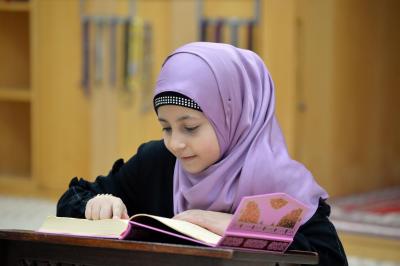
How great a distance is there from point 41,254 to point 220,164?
1.31 ft

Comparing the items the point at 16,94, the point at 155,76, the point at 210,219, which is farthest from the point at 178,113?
the point at 16,94

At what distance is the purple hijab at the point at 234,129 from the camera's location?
1.55 metres

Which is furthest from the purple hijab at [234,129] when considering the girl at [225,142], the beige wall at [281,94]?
the beige wall at [281,94]

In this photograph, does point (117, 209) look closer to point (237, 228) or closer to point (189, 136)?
point (189, 136)

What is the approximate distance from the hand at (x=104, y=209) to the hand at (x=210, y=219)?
0.14m

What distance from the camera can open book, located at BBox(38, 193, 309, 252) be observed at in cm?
125

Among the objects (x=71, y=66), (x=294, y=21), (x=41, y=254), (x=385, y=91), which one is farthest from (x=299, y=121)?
(x=41, y=254)

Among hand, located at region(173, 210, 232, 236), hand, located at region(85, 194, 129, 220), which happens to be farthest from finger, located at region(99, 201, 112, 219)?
hand, located at region(173, 210, 232, 236)

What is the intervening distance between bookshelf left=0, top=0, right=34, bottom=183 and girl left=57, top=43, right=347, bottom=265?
339 centimetres

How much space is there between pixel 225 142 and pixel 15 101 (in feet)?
11.8

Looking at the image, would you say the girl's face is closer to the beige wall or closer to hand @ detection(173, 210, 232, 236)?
hand @ detection(173, 210, 232, 236)

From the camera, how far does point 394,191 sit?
4.78 meters

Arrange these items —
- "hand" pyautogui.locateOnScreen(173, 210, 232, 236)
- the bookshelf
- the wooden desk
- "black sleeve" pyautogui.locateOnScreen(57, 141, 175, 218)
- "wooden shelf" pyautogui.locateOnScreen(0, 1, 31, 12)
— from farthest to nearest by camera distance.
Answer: the bookshelf
"wooden shelf" pyautogui.locateOnScreen(0, 1, 31, 12)
"black sleeve" pyautogui.locateOnScreen(57, 141, 175, 218)
"hand" pyautogui.locateOnScreen(173, 210, 232, 236)
the wooden desk

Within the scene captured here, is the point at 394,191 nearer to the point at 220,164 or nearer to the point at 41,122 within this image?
the point at 41,122
